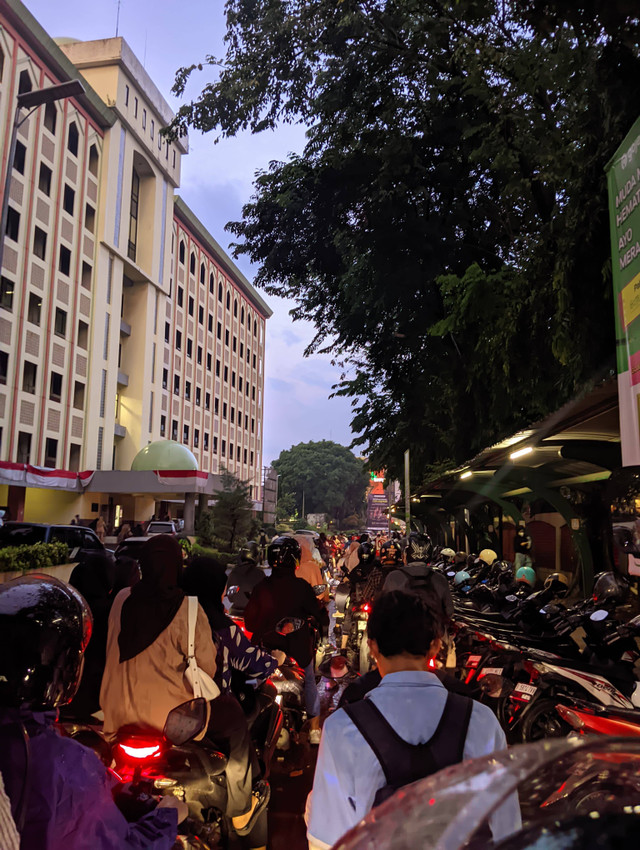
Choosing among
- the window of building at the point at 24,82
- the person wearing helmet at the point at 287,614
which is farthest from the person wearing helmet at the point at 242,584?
the window of building at the point at 24,82

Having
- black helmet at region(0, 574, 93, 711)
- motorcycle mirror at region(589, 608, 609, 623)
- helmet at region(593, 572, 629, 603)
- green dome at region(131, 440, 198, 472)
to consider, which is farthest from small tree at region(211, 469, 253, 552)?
black helmet at region(0, 574, 93, 711)

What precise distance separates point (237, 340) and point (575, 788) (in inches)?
2636

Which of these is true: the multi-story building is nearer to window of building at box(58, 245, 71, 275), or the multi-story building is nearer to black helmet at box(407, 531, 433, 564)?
window of building at box(58, 245, 71, 275)

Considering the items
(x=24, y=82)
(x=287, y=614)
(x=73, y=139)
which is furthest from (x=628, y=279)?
(x=73, y=139)

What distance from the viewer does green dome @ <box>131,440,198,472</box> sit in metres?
35.8

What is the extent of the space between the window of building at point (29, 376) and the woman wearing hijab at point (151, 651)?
101ft

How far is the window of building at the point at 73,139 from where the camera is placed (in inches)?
1401

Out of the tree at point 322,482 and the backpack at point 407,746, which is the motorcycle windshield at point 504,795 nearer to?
the backpack at point 407,746

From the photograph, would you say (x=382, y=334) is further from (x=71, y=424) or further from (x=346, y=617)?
(x=71, y=424)

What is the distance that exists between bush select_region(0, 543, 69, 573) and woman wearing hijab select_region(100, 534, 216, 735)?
1208 cm

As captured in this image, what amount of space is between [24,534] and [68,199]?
2321cm

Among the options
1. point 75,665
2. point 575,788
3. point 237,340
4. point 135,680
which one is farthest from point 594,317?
point 237,340

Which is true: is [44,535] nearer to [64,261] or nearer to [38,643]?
[38,643]

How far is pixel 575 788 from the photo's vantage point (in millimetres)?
821
